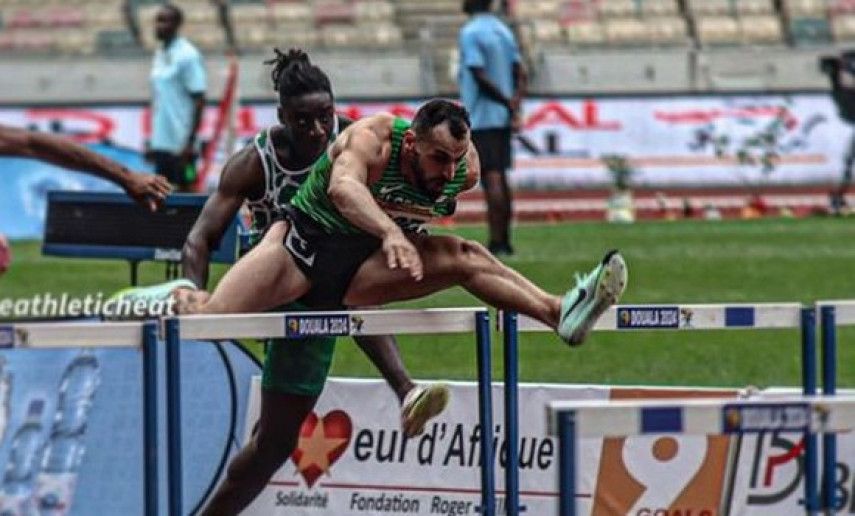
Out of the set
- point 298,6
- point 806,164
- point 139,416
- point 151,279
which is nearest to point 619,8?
point 298,6

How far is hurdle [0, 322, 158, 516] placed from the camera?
6.81 m

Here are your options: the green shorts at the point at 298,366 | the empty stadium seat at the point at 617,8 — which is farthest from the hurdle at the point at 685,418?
the empty stadium seat at the point at 617,8

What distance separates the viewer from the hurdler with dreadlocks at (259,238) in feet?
28.5

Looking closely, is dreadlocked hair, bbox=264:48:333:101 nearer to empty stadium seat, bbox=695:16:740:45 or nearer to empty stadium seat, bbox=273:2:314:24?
empty stadium seat, bbox=273:2:314:24

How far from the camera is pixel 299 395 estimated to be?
28.6 feet

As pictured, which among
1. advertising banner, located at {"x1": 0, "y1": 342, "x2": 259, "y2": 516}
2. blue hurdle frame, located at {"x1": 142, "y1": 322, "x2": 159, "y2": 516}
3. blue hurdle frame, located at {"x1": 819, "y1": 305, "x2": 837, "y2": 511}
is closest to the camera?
blue hurdle frame, located at {"x1": 142, "y1": 322, "x2": 159, "y2": 516}

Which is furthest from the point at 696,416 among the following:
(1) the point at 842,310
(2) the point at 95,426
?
(2) the point at 95,426

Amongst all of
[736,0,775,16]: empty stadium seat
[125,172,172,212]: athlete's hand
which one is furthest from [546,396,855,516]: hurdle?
[736,0,775,16]: empty stadium seat

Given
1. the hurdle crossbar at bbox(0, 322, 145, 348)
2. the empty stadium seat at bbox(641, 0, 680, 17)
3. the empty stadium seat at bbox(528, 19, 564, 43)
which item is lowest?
the hurdle crossbar at bbox(0, 322, 145, 348)

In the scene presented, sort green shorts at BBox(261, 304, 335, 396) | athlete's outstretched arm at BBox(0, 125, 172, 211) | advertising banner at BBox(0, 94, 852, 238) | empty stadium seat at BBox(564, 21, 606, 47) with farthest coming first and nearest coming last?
empty stadium seat at BBox(564, 21, 606, 47), advertising banner at BBox(0, 94, 852, 238), green shorts at BBox(261, 304, 335, 396), athlete's outstretched arm at BBox(0, 125, 172, 211)

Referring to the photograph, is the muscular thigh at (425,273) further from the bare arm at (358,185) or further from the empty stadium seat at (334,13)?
the empty stadium seat at (334,13)

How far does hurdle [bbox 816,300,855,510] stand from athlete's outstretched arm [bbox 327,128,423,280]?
1.40m

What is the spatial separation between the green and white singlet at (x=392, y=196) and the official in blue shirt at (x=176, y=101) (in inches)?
363

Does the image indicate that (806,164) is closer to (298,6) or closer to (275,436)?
(298,6)
